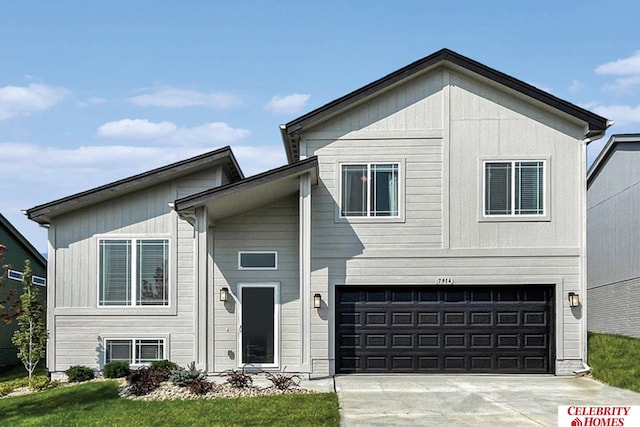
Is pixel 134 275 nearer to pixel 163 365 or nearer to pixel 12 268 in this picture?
pixel 163 365

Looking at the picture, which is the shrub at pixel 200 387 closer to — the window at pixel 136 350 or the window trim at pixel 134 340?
the window trim at pixel 134 340

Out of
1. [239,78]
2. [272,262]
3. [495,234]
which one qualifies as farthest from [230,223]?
[495,234]

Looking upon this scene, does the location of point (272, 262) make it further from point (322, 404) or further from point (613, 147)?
point (613, 147)

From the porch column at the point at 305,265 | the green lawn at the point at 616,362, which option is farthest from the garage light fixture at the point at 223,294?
the green lawn at the point at 616,362

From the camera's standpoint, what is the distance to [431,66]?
558 inches

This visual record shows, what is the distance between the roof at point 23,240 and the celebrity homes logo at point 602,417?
16.2 m

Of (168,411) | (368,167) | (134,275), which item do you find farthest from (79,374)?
(368,167)

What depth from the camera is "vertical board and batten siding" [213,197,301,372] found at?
14406 mm

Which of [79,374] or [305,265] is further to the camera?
[79,374]

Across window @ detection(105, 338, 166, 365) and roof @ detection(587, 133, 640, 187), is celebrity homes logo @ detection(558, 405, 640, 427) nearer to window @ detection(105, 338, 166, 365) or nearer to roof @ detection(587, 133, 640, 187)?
window @ detection(105, 338, 166, 365)

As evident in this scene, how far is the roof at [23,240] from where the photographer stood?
59.5ft

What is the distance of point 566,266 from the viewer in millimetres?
14094

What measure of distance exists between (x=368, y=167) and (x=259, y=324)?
13.5 ft

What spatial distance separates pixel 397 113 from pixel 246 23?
3.80 metres
